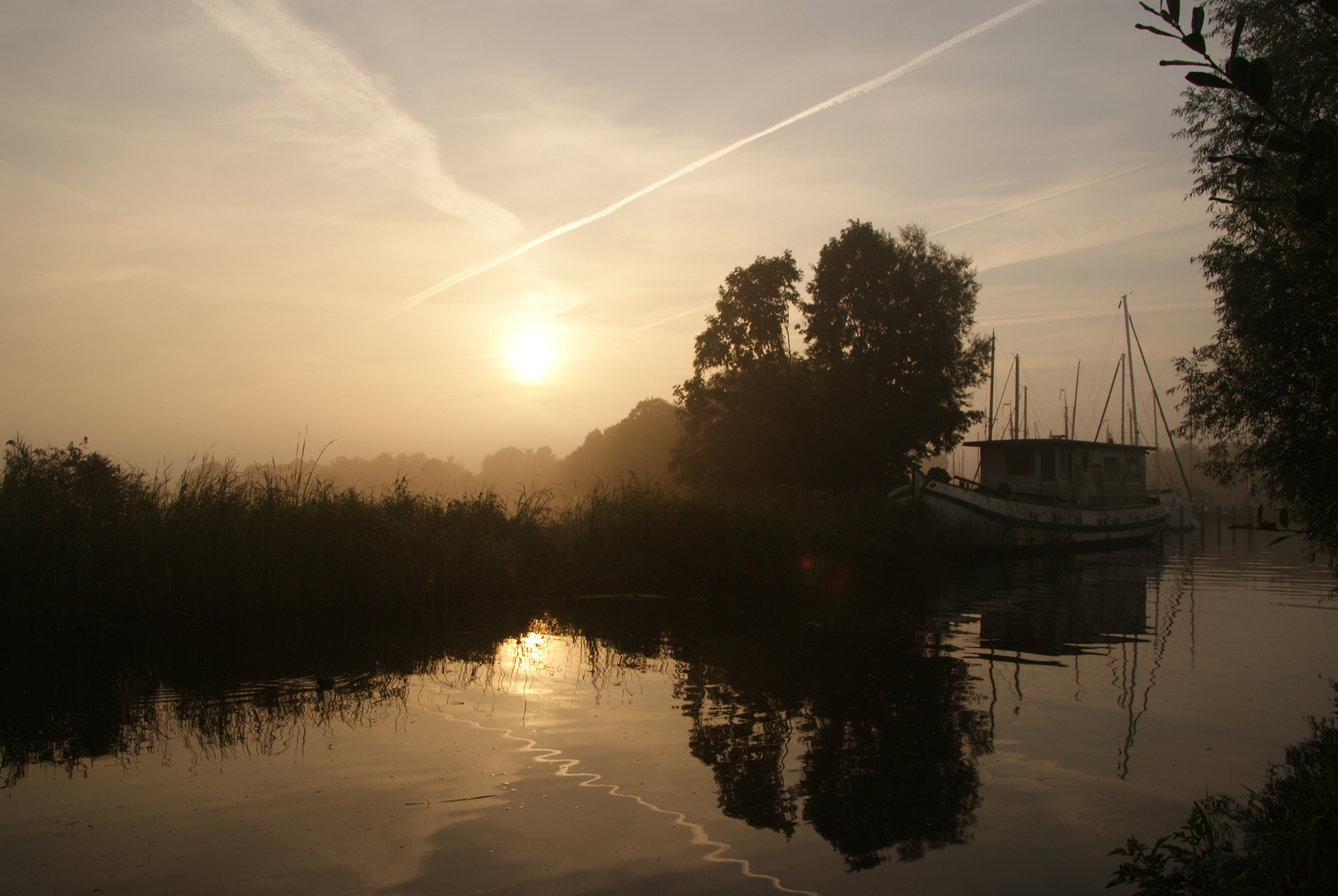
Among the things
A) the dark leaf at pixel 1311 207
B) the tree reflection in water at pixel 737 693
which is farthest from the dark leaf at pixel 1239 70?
the tree reflection in water at pixel 737 693

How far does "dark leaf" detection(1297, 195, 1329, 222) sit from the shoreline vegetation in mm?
10142

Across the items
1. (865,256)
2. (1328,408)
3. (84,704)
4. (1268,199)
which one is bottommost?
(84,704)

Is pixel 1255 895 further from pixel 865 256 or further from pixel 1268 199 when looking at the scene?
pixel 865 256

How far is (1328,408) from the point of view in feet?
8.01

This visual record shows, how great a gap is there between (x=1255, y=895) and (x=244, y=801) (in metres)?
4.43

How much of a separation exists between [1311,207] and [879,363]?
104 feet

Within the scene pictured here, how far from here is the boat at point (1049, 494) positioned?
24422 mm

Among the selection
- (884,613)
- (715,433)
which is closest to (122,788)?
(884,613)

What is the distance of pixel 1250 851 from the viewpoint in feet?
11.5

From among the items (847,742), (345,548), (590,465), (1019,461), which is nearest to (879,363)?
(1019,461)

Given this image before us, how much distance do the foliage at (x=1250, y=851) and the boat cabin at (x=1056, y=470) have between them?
2401cm

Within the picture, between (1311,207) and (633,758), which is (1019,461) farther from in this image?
(1311,207)

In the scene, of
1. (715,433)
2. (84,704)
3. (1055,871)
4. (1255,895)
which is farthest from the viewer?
(715,433)

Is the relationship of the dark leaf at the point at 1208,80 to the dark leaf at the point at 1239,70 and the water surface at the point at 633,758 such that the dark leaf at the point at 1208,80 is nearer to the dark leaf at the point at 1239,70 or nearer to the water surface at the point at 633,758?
the dark leaf at the point at 1239,70
